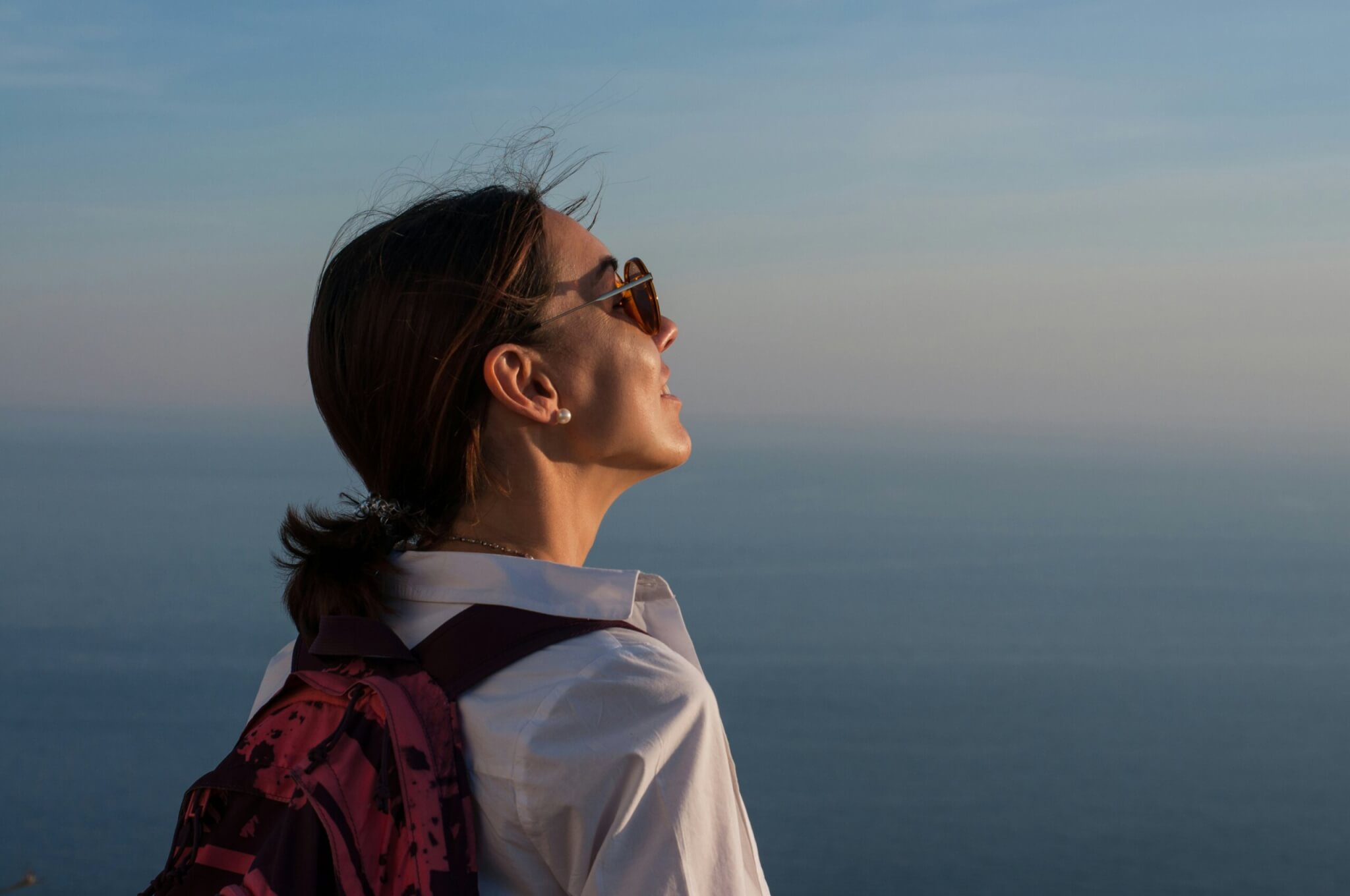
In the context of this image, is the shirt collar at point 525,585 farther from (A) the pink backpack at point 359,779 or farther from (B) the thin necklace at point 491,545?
(B) the thin necklace at point 491,545

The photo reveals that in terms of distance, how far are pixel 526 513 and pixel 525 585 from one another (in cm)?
27

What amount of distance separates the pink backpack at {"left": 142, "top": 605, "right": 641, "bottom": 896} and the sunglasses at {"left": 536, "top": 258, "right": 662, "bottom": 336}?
1.74 feet

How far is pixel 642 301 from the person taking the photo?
1.70 meters

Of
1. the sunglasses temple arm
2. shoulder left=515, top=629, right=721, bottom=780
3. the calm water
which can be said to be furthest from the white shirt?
the calm water

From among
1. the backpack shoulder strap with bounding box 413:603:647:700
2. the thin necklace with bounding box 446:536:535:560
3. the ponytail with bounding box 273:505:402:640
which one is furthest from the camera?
the thin necklace with bounding box 446:536:535:560

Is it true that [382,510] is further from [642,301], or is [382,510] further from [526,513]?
[642,301]

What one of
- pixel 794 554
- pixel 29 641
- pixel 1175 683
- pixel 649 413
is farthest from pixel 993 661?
pixel 649 413

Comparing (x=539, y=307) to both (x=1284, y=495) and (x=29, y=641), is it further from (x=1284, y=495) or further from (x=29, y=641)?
(x=1284, y=495)

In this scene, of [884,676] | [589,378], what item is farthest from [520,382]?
[884,676]

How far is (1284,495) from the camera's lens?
12925 cm

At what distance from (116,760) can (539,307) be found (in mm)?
67273

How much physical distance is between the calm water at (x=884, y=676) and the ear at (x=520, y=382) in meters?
49.2

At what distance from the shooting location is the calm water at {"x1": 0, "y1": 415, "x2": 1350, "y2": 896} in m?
56.8

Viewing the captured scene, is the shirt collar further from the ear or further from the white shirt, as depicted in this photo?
the ear
